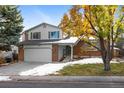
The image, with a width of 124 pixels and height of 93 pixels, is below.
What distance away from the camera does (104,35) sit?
773 inches

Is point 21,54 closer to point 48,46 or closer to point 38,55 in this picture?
point 38,55

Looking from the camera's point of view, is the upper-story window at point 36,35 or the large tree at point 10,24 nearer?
the large tree at point 10,24

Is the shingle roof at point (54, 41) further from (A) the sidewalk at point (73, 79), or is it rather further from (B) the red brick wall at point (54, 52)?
(A) the sidewalk at point (73, 79)

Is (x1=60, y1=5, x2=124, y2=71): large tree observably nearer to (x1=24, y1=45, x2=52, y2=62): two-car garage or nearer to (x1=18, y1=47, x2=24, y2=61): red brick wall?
(x1=24, y1=45, x2=52, y2=62): two-car garage

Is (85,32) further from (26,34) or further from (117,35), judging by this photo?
(26,34)

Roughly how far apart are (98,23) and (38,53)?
10664 mm

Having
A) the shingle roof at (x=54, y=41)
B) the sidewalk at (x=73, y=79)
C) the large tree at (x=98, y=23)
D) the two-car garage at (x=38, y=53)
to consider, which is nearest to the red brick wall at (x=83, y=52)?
the shingle roof at (x=54, y=41)

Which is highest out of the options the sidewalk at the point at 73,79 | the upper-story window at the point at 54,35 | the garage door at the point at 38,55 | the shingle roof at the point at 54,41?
the upper-story window at the point at 54,35

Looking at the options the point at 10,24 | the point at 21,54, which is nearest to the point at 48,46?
the point at 21,54

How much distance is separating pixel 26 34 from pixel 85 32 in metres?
11.8

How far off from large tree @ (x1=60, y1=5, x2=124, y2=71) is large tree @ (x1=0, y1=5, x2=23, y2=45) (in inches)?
281

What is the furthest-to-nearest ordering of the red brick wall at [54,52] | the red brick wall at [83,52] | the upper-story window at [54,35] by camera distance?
the upper-story window at [54,35], the red brick wall at [83,52], the red brick wall at [54,52]

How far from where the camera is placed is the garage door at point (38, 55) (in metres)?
28.6

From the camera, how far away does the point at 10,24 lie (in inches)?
1035
